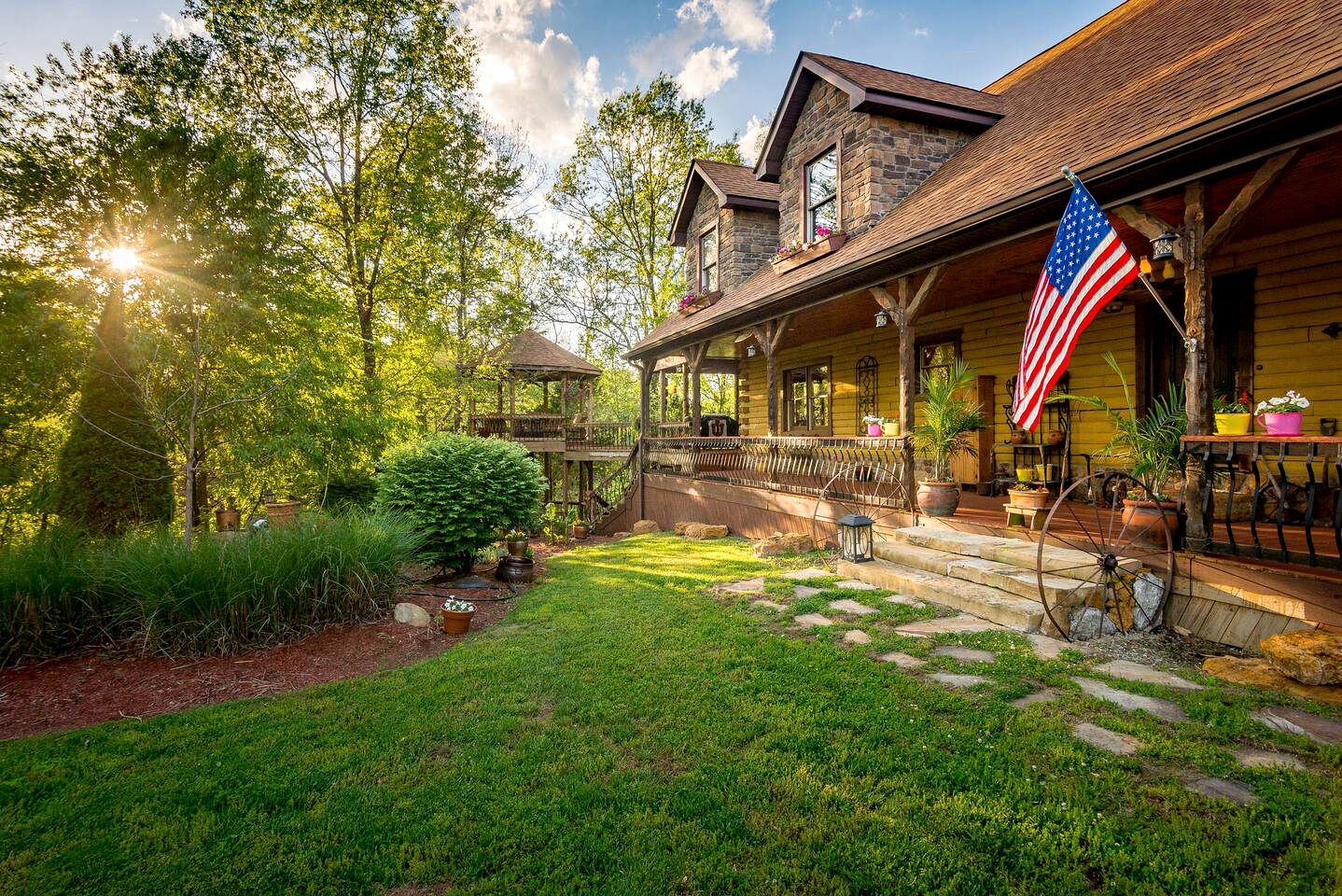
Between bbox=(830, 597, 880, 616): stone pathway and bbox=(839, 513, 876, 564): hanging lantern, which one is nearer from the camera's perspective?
bbox=(830, 597, 880, 616): stone pathway

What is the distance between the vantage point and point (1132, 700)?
324 cm

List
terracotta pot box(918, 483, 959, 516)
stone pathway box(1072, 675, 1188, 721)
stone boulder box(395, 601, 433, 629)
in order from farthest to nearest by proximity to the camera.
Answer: terracotta pot box(918, 483, 959, 516), stone boulder box(395, 601, 433, 629), stone pathway box(1072, 675, 1188, 721)

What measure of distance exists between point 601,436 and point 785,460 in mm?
16159

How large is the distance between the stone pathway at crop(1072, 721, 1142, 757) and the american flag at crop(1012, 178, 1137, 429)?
90.5 inches

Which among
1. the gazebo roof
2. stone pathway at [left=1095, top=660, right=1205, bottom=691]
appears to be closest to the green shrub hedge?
stone pathway at [left=1095, top=660, right=1205, bottom=691]

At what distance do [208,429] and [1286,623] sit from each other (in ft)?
40.4

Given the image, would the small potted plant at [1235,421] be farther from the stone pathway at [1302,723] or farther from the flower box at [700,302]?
the flower box at [700,302]

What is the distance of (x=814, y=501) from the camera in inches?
325

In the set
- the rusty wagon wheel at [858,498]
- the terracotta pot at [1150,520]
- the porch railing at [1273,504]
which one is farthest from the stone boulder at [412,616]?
the porch railing at [1273,504]

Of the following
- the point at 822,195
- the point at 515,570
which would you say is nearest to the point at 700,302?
the point at 822,195

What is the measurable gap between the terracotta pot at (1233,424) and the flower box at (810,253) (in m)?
6.21

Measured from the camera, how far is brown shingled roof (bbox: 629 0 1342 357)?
14.9ft

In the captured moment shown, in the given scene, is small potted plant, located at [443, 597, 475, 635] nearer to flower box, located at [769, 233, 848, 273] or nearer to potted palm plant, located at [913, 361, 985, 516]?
potted palm plant, located at [913, 361, 985, 516]

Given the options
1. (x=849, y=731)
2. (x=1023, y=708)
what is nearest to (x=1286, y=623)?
(x=1023, y=708)
